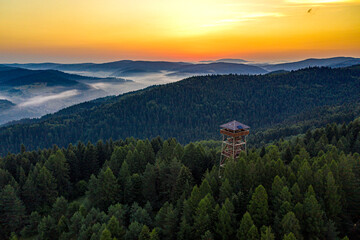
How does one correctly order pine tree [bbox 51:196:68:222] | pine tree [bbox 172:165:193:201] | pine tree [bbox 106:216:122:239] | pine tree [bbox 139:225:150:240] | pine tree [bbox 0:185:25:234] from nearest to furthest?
pine tree [bbox 139:225:150:240] → pine tree [bbox 106:216:122:239] → pine tree [bbox 51:196:68:222] → pine tree [bbox 172:165:193:201] → pine tree [bbox 0:185:25:234]

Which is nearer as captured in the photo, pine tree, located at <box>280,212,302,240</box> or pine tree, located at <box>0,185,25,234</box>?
pine tree, located at <box>280,212,302,240</box>

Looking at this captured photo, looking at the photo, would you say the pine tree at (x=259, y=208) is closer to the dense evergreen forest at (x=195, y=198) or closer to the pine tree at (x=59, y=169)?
the dense evergreen forest at (x=195, y=198)

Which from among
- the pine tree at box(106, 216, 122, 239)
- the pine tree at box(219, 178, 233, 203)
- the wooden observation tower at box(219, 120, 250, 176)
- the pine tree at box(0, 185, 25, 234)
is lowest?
the pine tree at box(0, 185, 25, 234)

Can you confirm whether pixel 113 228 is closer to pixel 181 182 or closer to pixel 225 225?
pixel 225 225

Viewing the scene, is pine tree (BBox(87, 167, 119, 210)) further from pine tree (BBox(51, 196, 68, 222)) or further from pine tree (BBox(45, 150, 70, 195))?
pine tree (BBox(45, 150, 70, 195))

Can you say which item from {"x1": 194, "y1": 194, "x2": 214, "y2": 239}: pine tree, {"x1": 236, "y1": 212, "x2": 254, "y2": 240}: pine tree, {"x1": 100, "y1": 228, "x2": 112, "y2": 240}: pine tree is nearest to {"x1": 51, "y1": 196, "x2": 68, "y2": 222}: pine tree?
{"x1": 100, "y1": 228, "x2": 112, "y2": 240}: pine tree

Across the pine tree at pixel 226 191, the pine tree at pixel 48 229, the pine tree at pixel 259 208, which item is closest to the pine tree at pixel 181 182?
the pine tree at pixel 226 191
